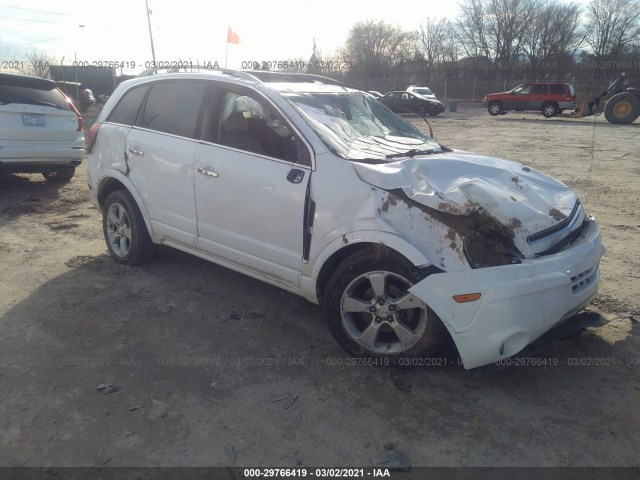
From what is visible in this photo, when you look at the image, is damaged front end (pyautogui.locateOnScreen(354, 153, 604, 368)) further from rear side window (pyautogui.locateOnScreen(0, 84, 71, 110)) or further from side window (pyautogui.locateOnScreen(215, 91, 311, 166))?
rear side window (pyautogui.locateOnScreen(0, 84, 71, 110))

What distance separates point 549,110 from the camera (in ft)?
88.2

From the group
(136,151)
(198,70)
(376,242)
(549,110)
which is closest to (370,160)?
(376,242)

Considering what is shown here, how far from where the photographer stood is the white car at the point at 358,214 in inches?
111

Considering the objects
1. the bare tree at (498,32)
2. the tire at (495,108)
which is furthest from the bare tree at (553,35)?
the tire at (495,108)

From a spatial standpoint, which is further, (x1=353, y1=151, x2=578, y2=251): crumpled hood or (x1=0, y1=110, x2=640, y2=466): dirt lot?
(x1=353, y1=151, x2=578, y2=251): crumpled hood

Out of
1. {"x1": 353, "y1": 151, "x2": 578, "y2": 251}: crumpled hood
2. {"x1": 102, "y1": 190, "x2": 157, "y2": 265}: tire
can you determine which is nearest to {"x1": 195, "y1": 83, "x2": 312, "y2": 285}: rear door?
{"x1": 353, "y1": 151, "x2": 578, "y2": 251}: crumpled hood

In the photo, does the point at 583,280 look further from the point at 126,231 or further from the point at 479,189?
the point at 126,231

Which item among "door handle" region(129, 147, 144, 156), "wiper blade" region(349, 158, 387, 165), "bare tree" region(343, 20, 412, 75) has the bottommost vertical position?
"door handle" region(129, 147, 144, 156)

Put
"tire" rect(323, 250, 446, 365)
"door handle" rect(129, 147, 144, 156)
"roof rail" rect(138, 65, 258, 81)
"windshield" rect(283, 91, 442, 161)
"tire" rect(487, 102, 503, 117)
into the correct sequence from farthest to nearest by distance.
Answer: "tire" rect(487, 102, 503, 117) < "door handle" rect(129, 147, 144, 156) < "roof rail" rect(138, 65, 258, 81) < "windshield" rect(283, 91, 442, 161) < "tire" rect(323, 250, 446, 365)

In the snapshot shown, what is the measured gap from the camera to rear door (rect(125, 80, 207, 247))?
13.6ft

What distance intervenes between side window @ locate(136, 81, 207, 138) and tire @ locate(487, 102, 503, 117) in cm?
2756

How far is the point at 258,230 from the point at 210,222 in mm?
550

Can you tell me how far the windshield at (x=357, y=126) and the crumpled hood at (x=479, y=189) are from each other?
0.99 feet

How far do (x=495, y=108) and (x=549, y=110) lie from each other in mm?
3119
